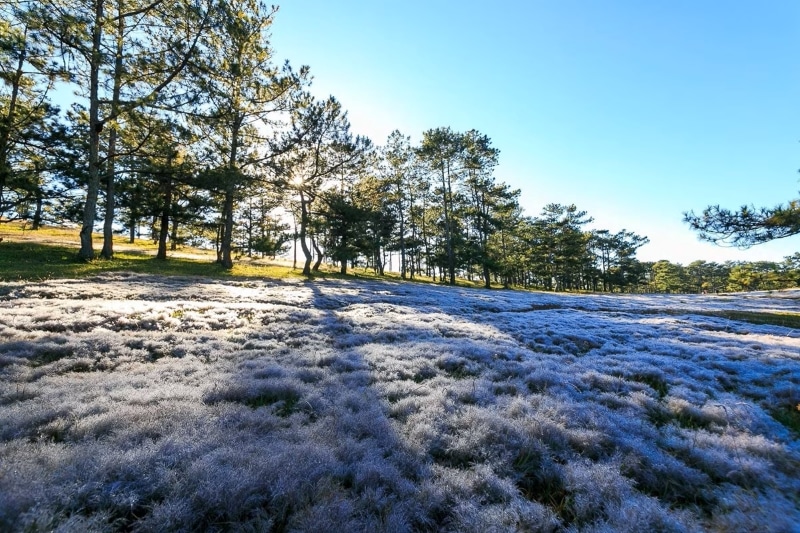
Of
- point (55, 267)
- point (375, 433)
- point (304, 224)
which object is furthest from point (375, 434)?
point (304, 224)

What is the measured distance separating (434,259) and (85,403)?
46362mm

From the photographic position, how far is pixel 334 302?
707 inches

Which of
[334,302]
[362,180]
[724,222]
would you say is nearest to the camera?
[724,222]

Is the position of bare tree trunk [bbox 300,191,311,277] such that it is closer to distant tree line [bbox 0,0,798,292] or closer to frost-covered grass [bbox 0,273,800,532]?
distant tree line [bbox 0,0,798,292]

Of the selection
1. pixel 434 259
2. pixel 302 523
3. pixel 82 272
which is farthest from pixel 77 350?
pixel 434 259

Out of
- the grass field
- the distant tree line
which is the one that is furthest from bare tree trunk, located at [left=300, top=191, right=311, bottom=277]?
the grass field

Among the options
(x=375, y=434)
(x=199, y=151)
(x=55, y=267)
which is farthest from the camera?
(x=199, y=151)

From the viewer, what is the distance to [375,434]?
4.42 metres

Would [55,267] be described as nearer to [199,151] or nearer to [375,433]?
[199,151]

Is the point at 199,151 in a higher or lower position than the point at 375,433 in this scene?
higher

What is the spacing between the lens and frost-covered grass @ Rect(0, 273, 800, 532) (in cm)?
293

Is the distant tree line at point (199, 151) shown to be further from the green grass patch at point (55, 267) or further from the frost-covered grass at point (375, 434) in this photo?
the frost-covered grass at point (375, 434)

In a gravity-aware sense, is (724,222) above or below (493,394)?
above

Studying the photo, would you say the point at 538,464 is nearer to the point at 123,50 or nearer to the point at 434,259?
the point at 123,50
